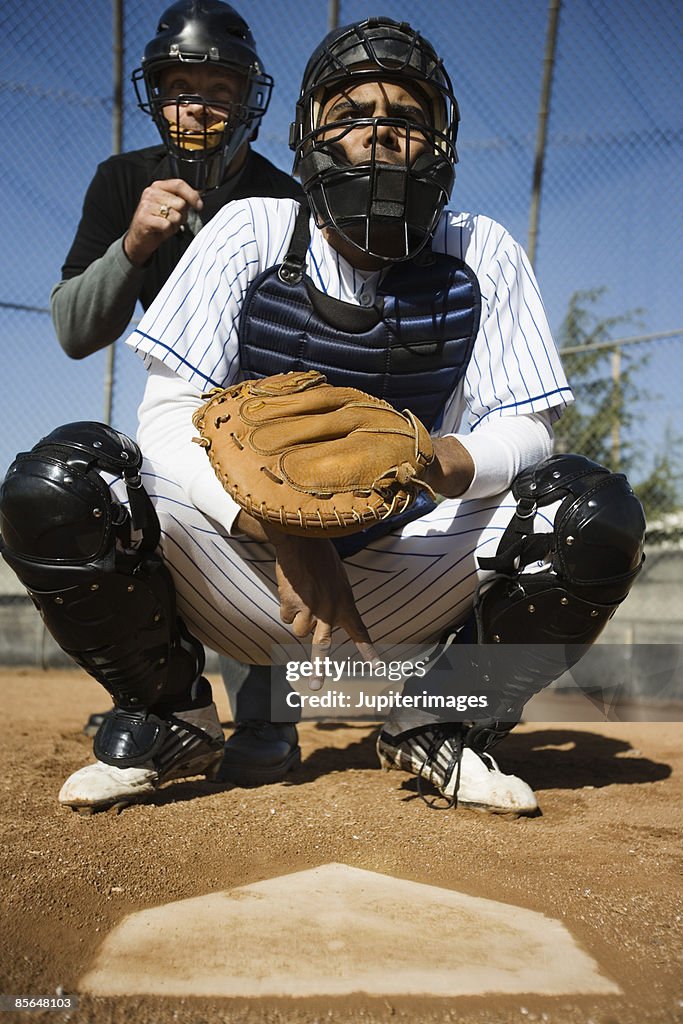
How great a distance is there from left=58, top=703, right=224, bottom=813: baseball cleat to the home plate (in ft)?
1.91

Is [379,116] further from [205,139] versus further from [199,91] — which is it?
[199,91]

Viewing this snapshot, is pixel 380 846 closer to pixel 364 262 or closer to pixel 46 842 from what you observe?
pixel 46 842

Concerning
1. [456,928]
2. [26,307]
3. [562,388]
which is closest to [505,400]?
[562,388]

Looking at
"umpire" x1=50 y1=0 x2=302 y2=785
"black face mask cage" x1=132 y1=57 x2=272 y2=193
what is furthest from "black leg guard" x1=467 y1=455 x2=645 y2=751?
"black face mask cage" x1=132 y1=57 x2=272 y2=193

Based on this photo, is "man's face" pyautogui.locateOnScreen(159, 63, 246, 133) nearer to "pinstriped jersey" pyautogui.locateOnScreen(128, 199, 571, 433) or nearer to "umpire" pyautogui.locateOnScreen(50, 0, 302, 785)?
"umpire" pyautogui.locateOnScreen(50, 0, 302, 785)

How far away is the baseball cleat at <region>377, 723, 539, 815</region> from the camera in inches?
85.7

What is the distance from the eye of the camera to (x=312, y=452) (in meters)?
1.88

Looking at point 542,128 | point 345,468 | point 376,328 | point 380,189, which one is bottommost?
point 345,468

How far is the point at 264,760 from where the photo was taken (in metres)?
2.54

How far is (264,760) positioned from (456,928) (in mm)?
1131

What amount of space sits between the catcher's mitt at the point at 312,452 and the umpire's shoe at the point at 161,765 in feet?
2.40

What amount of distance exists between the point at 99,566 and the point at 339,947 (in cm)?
96

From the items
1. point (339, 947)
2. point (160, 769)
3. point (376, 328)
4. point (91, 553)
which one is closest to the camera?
point (339, 947)

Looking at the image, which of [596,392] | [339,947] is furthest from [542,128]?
[339,947]
